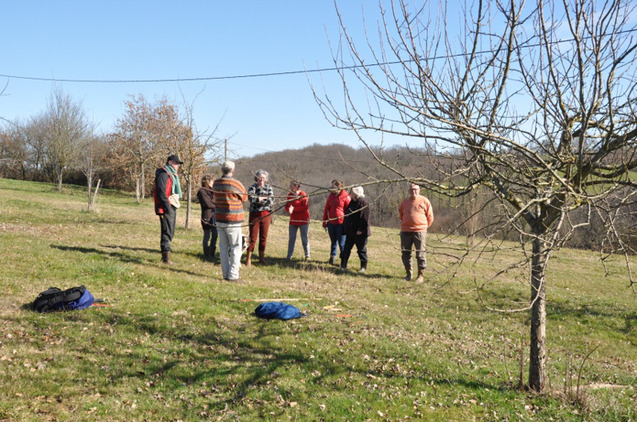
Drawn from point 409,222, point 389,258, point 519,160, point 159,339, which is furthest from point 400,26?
point 389,258

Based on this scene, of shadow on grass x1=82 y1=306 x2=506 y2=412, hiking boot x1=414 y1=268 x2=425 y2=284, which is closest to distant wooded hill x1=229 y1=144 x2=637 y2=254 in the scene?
hiking boot x1=414 y1=268 x2=425 y2=284

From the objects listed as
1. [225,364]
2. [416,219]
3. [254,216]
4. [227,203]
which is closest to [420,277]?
[416,219]

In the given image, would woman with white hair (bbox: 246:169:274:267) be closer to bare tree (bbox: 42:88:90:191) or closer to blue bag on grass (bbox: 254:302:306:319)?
blue bag on grass (bbox: 254:302:306:319)

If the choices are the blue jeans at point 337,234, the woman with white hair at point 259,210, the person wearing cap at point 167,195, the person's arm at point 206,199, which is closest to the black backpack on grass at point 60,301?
the person wearing cap at point 167,195

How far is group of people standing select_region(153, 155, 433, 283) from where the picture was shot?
28.1ft

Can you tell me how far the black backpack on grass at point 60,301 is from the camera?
240 inches

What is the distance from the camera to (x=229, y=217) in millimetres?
8578

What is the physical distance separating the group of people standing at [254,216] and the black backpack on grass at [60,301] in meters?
2.51

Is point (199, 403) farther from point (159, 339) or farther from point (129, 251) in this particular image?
point (129, 251)

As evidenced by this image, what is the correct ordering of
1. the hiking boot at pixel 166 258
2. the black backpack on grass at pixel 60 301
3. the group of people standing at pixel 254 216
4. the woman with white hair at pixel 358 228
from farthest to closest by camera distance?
the woman with white hair at pixel 358 228, the hiking boot at pixel 166 258, the group of people standing at pixel 254 216, the black backpack on grass at pixel 60 301

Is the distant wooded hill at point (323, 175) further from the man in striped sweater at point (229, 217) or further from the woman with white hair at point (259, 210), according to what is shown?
the man in striped sweater at point (229, 217)

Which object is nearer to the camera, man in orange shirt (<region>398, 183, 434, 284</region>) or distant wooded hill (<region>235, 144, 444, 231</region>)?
man in orange shirt (<region>398, 183, 434, 284</region>)

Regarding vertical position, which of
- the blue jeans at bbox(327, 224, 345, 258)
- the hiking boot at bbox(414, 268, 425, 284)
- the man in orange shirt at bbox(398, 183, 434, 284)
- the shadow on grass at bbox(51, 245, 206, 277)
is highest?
the man in orange shirt at bbox(398, 183, 434, 284)

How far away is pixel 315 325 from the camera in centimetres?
672
